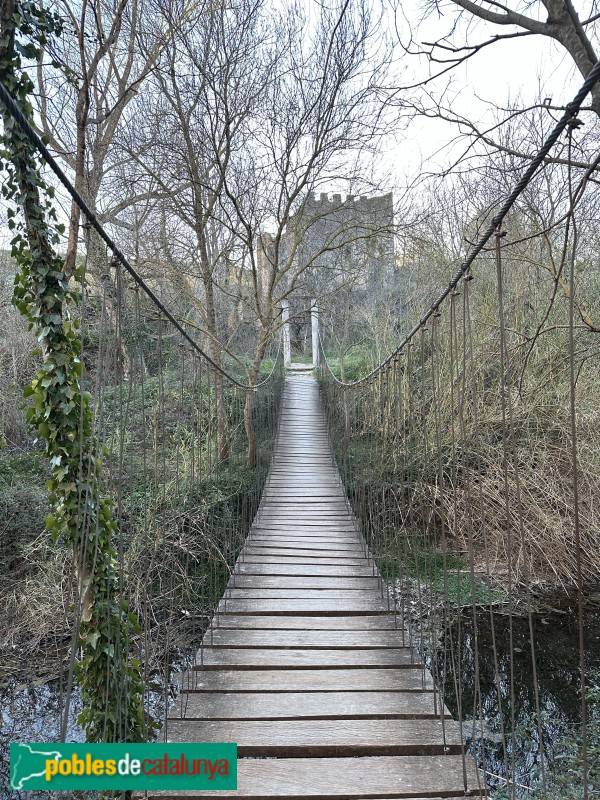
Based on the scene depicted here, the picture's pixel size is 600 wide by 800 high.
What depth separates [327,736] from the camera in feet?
5.03

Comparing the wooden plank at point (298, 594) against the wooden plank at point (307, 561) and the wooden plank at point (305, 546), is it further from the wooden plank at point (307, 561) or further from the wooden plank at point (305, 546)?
the wooden plank at point (305, 546)

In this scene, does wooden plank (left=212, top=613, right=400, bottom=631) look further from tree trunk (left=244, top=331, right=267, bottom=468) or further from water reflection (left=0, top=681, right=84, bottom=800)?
tree trunk (left=244, top=331, right=267, bottom=468)

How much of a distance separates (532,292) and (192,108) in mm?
2978

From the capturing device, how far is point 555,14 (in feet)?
5.99

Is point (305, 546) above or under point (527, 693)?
above

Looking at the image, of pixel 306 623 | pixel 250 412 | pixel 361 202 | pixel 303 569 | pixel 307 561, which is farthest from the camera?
pixel 250 412

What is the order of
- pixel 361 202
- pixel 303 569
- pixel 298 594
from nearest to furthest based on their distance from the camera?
pixel 298 594 < pixel 303 569 < pixel 361 202

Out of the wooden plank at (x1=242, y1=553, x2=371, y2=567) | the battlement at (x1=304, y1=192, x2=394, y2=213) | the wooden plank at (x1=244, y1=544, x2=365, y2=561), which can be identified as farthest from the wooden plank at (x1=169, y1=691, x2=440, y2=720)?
the battlement at (x1=304, y1=192, x2=394, y2=213)

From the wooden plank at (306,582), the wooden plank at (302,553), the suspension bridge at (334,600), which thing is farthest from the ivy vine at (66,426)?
the wooden plank at (302,553)

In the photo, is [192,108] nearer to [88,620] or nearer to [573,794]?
[88,620]

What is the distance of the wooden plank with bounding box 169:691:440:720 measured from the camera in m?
1.63

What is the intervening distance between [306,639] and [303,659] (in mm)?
138

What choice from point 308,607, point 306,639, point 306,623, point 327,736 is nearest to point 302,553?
point 308,607

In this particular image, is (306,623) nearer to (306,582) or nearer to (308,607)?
(308,607)
